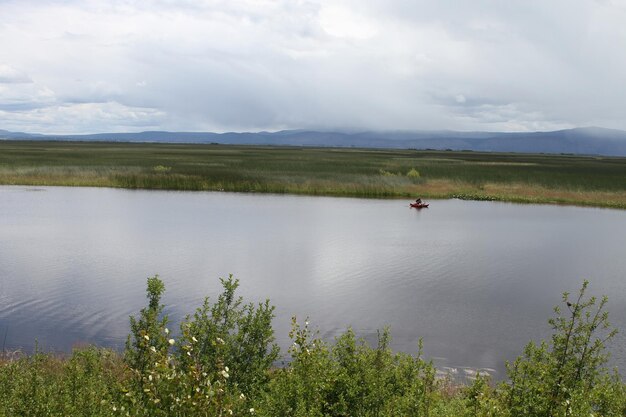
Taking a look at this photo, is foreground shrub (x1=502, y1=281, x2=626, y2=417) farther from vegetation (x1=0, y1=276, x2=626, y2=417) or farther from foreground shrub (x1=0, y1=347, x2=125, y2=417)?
foreground shrub (x1=0, y1=347, x2=125, y2=417)

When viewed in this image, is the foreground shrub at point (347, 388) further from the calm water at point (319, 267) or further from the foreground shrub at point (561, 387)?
the calm water at point (319, 267)

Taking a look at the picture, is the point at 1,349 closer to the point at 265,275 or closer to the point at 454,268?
the point at 265,275

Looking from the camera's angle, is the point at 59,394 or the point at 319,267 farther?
the point at 319,267

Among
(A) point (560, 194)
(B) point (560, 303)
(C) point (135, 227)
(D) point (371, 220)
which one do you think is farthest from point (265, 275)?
(A) point (560, 194)

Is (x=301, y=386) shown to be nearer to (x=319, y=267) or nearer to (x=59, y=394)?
(x=59, y=394)

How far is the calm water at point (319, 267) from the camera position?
21.8 m

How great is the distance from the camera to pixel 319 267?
32312 mm

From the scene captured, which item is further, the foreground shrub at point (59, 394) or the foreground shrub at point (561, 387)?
the foreground shrub at point (561, 387)

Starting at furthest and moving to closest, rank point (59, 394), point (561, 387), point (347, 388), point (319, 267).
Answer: point (319, 267) → point (347, 388) → point (59, 394) → point (561, 387)

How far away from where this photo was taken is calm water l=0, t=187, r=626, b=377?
2184 cm

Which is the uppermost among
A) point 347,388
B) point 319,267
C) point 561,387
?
point 561,387

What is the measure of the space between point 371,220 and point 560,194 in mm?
38291

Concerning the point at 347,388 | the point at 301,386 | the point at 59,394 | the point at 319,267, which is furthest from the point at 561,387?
the point at 319,267

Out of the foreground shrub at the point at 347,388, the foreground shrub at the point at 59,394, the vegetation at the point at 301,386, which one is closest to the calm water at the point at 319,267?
the vegetation at the point at 301,386
